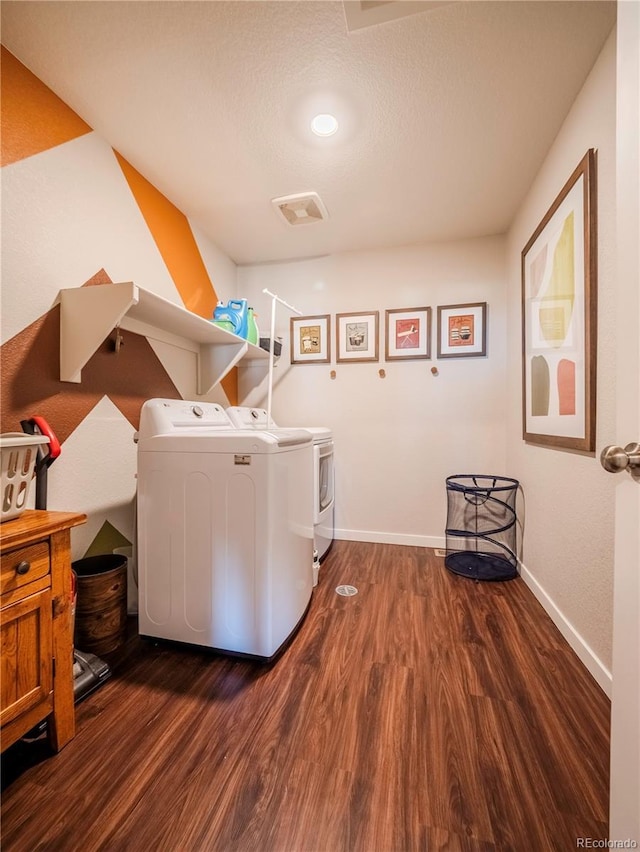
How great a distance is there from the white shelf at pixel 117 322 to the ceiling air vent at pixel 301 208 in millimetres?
861

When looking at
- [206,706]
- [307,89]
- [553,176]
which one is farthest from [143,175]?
[206,706]

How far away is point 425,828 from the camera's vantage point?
82cm

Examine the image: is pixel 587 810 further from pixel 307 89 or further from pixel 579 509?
pixel 307 89

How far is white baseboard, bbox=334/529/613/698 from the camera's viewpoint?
1.25 metres

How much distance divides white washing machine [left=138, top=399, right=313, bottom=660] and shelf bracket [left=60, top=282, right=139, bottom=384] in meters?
0.32

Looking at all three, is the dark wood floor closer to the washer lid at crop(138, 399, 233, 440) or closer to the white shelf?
the washer lid at crop(138, 399, 233, 440)

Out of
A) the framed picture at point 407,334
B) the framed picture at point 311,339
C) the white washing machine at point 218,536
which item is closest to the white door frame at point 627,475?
the white washing machine at point 218,536

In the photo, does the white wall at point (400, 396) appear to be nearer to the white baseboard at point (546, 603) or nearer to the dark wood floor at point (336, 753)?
the white baseboard at point (546, 603)

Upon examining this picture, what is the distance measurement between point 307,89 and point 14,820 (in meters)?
2.49

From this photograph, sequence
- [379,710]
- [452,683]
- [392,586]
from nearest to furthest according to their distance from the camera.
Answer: [379,710] < [452,683] < [392,586]

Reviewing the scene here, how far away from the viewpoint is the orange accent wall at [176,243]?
190 cm

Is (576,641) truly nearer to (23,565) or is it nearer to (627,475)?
(627,475)

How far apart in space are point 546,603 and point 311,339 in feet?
7.66

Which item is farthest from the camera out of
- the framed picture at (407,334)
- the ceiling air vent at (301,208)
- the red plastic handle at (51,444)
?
the framed picture at (407,334)
